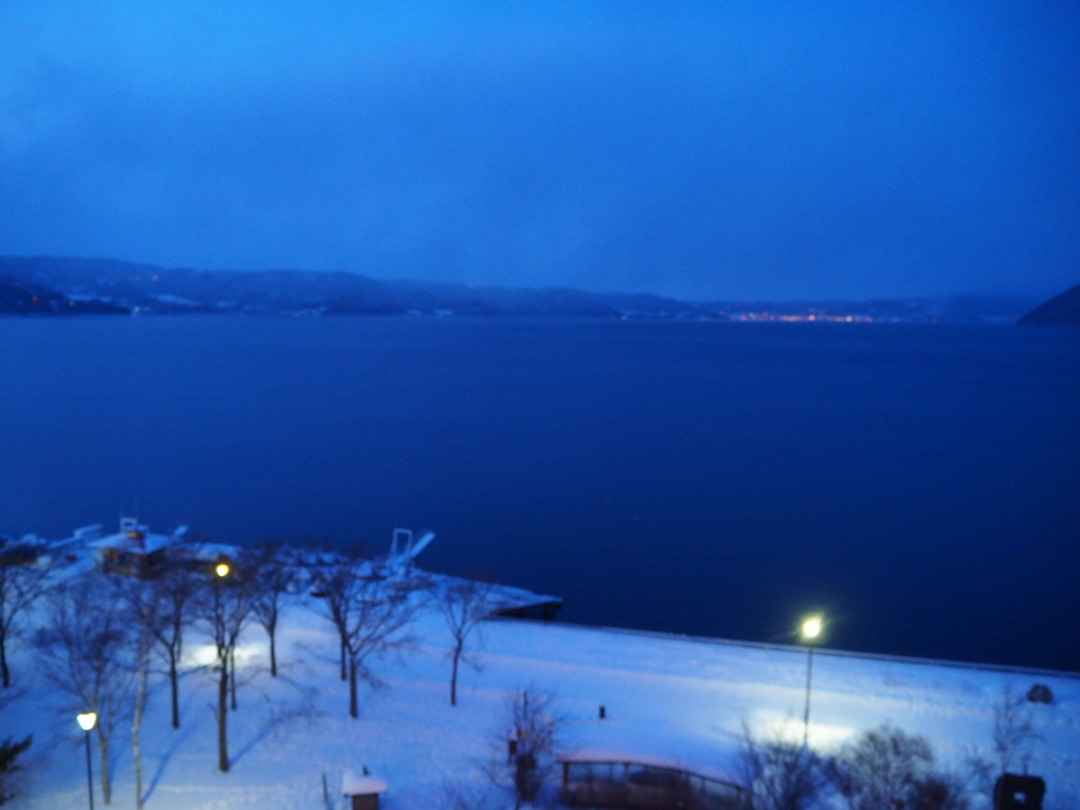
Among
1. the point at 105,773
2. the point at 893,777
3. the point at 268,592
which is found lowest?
the point at 105,773

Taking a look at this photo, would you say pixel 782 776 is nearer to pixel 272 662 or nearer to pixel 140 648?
pixel 272 662

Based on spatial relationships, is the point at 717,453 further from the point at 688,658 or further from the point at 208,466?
the point at 688,658

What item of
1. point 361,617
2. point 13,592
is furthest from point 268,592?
point 13,592

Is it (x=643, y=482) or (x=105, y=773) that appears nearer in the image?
(x=105, y=773)

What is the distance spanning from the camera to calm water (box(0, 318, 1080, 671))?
91.3ft

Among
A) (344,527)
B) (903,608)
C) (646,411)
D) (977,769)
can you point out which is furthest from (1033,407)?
(977,769)

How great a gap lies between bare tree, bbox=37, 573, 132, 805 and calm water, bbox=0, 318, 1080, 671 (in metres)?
11.6

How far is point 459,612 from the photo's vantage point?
795 inches

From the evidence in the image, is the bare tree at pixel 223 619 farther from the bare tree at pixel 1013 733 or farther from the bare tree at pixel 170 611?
the bare tree at pixel 1013 733

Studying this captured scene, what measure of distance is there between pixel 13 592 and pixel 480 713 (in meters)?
12.2

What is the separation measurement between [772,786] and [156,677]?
1191 cm

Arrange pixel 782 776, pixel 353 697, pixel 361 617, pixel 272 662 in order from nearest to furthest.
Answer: pixel 782 776 → pixel 353 697 → pixel 361 617 → pixel 272 662

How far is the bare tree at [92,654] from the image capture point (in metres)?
12.1

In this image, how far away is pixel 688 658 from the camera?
58.6ft
